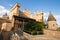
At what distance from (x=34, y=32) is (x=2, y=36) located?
6.90 meters

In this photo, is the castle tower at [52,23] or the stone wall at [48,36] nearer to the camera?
the stone wall at [48,36]

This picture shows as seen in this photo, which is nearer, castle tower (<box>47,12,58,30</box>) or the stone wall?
the stone wall

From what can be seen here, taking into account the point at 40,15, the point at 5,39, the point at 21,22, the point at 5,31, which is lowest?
the point at 5,39

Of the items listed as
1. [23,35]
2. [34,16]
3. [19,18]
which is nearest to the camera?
[23,35]

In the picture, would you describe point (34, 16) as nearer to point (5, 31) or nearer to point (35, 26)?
point (35, 26)

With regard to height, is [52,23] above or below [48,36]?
above

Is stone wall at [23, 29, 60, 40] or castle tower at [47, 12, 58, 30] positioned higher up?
castle tower at [47, 12, 58, 30]

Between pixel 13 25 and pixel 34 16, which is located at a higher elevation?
pixel 34 16

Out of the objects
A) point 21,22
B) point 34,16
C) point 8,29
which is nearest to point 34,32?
point 21,22

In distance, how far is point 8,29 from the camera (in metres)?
24.8

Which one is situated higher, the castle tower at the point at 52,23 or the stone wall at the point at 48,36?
the castle tower at the point at 52,23

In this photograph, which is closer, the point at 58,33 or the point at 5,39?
the point at 58,33

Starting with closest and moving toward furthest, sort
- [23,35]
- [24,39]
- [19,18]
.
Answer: [24,39]
[23,35]
[19,18]

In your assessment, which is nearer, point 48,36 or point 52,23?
point 48,36
